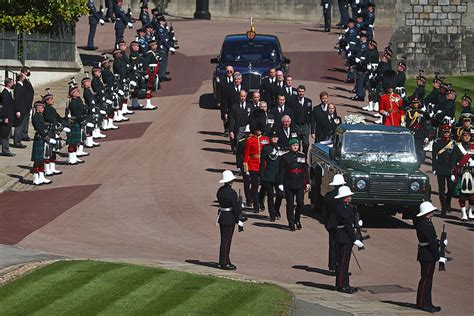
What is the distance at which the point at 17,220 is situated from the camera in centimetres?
2908

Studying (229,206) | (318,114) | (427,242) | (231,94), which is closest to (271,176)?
(229,206)

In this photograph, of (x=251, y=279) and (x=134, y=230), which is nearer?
(x=251, y=279)

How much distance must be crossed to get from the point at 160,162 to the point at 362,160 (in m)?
7.63

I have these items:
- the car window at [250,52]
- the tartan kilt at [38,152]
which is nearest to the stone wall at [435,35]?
the car window at [250,52]

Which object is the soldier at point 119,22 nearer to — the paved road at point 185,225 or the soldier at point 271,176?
the paved road at point 185,225

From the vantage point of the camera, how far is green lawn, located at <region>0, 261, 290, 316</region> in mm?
20703

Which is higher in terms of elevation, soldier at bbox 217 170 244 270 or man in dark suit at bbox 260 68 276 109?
man in dark suit at bbox 260 68 276 109

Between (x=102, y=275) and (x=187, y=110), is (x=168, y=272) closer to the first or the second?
(x=102, y=275)

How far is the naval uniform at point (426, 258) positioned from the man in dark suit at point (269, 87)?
47.9 feet

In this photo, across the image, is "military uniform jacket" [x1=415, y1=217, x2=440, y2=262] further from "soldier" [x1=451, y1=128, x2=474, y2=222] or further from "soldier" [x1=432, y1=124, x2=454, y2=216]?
"soldier" [x1=432, y1=124, x2=454, y2=216]

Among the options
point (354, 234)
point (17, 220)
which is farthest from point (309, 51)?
point (354, 234)

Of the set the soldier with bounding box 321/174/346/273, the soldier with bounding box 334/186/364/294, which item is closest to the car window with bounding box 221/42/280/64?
the soldier with bounding box 321/174/346/273

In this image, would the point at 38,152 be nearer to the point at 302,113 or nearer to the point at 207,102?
the point at 302,113

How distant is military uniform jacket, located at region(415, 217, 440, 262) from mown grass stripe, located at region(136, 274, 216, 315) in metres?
3.33
